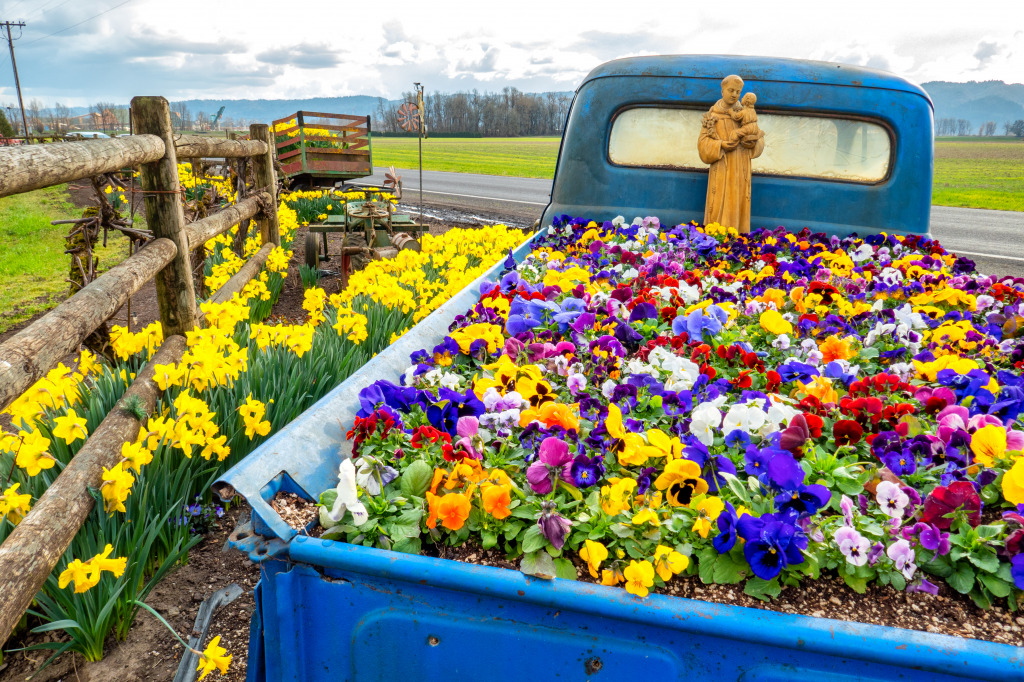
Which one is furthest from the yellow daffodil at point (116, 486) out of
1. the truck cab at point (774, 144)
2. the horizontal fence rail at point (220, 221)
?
the truck cab at point (774, 144)

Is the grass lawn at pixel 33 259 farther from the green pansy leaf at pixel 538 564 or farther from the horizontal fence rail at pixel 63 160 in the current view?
the green pansy leaf at pixel 538 564

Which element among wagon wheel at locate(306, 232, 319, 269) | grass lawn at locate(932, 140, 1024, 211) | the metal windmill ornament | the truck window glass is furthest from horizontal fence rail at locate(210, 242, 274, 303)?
grass lawn at locate(932, 140, 1024, 211)

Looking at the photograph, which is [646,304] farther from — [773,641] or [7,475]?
[7,475]

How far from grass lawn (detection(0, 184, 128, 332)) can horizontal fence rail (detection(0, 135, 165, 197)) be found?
4515 millimetres

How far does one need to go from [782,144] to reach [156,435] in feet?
12.7

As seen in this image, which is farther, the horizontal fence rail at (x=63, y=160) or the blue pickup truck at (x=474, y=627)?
the horizontal fence rail at (x=63, y=160)

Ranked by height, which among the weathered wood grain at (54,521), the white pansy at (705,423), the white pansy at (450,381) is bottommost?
the weathered wood grain at (54,521)

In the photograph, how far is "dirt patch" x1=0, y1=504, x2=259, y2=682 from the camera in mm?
1802

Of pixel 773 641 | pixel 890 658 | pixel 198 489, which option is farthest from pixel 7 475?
pixel 890 658

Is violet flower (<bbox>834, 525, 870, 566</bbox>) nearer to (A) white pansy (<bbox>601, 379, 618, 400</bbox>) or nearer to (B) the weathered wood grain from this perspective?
(A) white pansy (<bbox>601, 379, 618, 400</bbox>)

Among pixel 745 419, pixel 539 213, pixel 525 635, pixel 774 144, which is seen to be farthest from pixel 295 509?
pixel 539 213

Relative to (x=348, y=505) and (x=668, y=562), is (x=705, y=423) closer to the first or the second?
(x=668, y=562)

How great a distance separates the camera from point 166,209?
11.0 ft

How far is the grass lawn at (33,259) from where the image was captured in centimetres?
684
